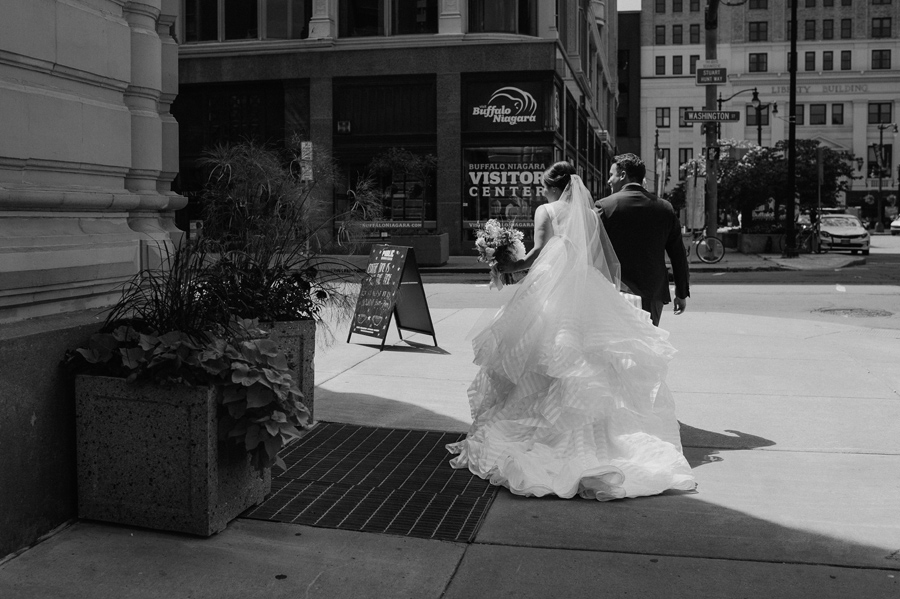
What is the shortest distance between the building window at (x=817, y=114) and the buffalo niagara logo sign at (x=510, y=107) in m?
75.4

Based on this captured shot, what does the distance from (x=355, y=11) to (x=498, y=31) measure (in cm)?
492

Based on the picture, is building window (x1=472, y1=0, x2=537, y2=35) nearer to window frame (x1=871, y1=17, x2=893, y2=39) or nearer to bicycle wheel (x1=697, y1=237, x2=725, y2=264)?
bicycle wheel (x1=697, y1=237, x2=725, y2=264)

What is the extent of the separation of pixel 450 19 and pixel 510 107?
138 inches

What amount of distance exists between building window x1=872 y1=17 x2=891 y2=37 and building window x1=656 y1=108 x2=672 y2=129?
21163mm

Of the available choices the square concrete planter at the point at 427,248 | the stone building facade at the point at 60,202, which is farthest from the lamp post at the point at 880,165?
the stone building facade at the point at 60,202

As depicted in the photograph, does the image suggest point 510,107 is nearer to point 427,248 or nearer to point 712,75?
point 427,248

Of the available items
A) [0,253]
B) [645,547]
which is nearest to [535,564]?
[645,547]

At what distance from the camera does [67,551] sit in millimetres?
4535

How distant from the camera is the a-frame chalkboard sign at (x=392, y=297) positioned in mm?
11195

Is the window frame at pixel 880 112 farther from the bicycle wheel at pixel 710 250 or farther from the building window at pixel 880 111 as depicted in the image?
the bicycle wheel at pixel 710 250

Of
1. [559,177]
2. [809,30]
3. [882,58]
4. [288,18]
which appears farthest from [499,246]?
[882,58]

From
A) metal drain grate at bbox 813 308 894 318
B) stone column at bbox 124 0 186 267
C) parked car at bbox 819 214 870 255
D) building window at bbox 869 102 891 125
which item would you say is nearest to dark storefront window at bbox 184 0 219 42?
parked car at bbox 819 214 870 255

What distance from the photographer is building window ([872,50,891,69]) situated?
94.8 meters

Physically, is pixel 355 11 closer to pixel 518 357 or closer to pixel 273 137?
pixel 273 137
